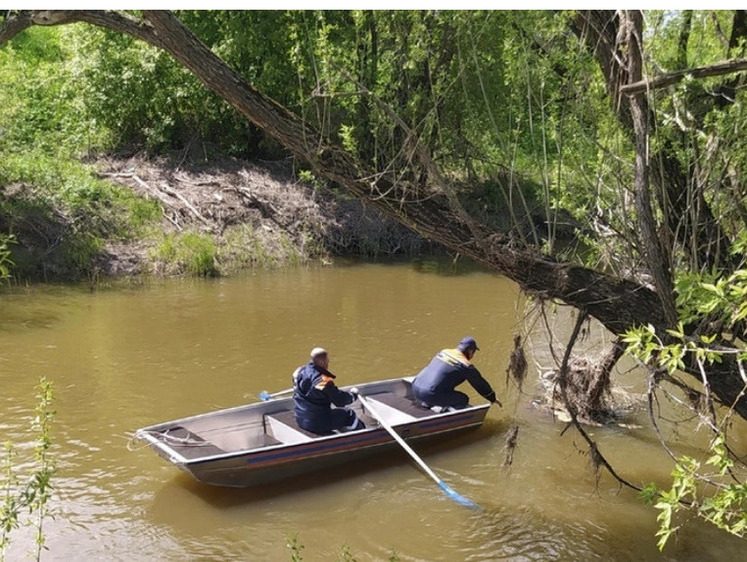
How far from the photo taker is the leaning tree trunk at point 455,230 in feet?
17.3

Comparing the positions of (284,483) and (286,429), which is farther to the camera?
(286,429)

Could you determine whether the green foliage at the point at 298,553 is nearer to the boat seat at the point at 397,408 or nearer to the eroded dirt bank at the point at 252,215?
the boat seat at the point at 397,408

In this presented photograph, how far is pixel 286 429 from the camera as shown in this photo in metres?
7.95

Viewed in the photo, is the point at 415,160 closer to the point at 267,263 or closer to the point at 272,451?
the point at 272,451

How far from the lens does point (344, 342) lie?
12125 mm

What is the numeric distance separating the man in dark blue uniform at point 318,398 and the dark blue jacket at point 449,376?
112 centimetres

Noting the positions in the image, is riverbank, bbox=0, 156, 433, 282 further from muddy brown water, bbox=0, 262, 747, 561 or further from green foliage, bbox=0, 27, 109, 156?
muddy brown water, bbox=0, 262, 747, 561

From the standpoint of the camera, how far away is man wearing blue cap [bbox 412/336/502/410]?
8.40 metres

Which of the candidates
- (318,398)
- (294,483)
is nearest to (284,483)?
(294,483)

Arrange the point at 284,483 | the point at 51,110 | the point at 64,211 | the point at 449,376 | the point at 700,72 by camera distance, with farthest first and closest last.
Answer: the point at 51,110, the point at 64,211, the point at 449,376, the point at 284,483, the point at 700,72

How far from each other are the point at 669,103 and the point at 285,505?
466cm

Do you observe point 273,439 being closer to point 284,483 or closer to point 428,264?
point 284,483

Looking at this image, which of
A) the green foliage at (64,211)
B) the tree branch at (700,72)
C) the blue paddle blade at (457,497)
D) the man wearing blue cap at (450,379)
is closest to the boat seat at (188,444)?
the blue paddle blade at (457,497)

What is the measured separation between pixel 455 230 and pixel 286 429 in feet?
11.0
